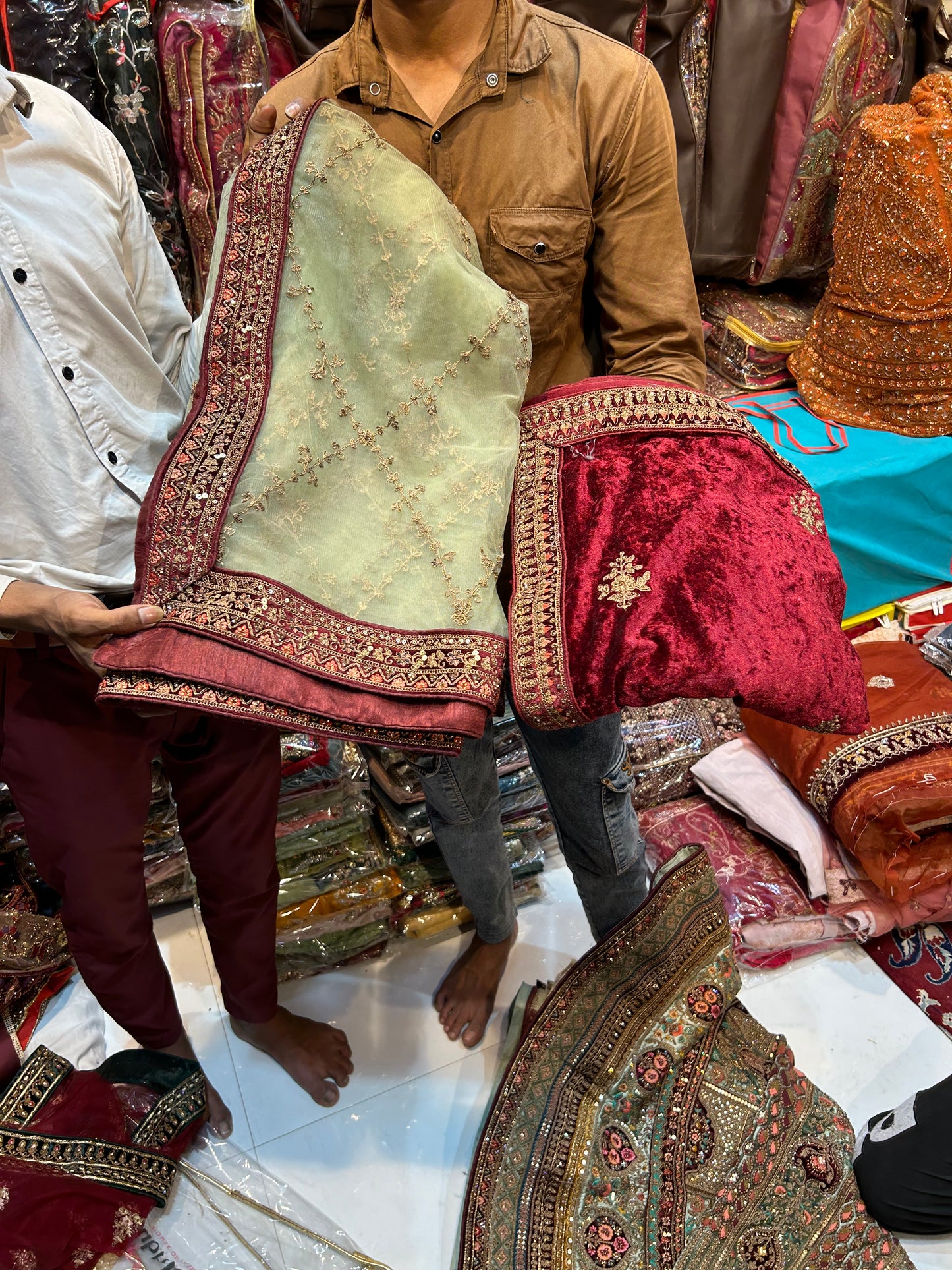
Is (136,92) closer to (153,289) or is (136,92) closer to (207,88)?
(207,88)

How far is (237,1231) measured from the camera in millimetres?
1462

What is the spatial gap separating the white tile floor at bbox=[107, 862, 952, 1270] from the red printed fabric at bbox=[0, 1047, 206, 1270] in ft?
0.60

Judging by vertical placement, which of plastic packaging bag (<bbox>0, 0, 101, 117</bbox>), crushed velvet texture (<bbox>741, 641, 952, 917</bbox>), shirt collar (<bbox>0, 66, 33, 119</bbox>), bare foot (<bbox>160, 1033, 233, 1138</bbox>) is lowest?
bare foot (<bbox>160, 1033, 233, 1138</bbox>)

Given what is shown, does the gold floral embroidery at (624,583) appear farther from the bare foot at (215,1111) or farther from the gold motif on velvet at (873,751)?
the bare foot at (215,1111)

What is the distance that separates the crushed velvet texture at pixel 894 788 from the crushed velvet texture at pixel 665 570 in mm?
772

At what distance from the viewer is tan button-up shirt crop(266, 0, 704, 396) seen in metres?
1.23

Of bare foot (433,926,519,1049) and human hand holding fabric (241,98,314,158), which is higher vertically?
human hand holding fabric (241,98,314,158)

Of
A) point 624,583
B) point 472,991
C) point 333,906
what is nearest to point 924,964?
point 472,991

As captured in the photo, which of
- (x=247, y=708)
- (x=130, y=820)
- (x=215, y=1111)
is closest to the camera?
(x=247, y=708)

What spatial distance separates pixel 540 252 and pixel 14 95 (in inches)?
25.9

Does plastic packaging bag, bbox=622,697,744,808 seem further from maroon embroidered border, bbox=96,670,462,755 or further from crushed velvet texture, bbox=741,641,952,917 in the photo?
maroon embroidered border, bbox=96,670,462,755

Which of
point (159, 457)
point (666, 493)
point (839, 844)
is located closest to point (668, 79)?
point (666, 493)

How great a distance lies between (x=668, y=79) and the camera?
6.61ft

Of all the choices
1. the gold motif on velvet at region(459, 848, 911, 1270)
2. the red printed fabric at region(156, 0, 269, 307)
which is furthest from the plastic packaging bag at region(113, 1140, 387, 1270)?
the red printed fabric at region(156, 0, 269, 307)
